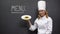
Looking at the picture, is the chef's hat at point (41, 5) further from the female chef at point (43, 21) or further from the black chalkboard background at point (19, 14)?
the black chalkboard background at point (19, 14)

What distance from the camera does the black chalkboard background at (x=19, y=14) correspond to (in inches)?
83.8

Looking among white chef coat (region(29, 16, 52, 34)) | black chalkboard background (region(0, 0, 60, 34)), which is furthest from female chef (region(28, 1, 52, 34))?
black chalkboard background (region(0, 0, 60, 34))

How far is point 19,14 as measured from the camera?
2.13 m

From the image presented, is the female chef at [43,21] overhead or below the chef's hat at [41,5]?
below

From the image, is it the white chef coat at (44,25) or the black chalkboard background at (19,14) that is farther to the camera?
the black chalkboard background at (19,14)

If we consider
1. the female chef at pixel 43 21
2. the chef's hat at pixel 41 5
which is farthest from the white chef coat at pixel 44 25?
the chef's hat at pixel 41 5

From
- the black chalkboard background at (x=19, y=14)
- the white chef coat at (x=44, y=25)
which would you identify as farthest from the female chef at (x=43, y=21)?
the black chalkboard background at (x=19, y=14)

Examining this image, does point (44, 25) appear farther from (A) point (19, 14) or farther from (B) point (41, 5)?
(A) point (19, 14)

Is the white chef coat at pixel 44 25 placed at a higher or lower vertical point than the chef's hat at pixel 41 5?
lower

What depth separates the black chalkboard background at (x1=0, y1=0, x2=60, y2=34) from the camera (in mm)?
2129

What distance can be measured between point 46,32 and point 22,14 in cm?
40

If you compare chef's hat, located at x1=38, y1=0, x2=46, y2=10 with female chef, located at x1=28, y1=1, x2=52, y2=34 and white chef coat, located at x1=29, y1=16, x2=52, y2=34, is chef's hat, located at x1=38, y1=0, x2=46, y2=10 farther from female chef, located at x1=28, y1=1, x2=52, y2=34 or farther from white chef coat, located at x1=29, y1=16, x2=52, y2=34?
white chef coat, located at x1=29, y1=16, x2=52, y2=34

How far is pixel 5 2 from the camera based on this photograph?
7.00ft

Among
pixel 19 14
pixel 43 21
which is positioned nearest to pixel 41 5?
pixel 43 21
